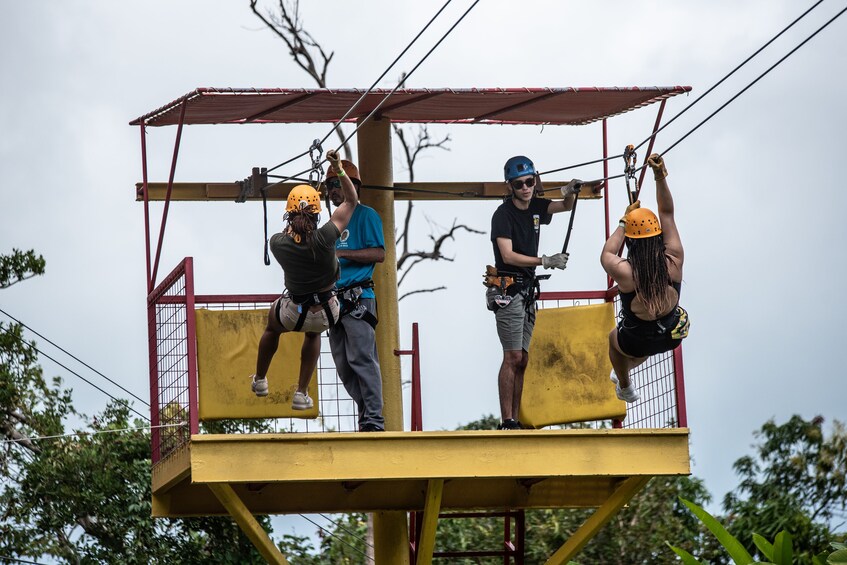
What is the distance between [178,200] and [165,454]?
2.30 meters

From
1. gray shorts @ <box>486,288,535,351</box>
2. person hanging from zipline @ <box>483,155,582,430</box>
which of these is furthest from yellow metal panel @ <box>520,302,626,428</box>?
gray shorts @ <box>486,288,535,351</box>

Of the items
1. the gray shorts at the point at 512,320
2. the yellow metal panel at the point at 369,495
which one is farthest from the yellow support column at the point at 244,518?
the gray shorts at the point at 512,320

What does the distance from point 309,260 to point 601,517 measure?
3.06m

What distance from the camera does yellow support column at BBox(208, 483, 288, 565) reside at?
12.0 m

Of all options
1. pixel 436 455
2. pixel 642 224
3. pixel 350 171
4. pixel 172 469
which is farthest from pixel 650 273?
pixel 172 469

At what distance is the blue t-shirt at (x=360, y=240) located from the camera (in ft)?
42.0

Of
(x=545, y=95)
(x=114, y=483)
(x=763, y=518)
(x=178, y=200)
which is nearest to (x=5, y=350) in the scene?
(x=114, y=483)

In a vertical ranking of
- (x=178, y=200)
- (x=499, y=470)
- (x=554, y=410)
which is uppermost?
(x=178, y=200)

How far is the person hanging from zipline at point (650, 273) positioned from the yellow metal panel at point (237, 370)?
256cm

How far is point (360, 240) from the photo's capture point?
1288cm

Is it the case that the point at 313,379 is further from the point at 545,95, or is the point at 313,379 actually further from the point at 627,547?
the point at 627,547

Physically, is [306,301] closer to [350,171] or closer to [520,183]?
[350,171]

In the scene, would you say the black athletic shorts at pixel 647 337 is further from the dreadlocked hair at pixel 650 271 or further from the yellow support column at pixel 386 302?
the yellow support column at pixel 386 302

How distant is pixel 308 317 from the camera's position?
1225cm
